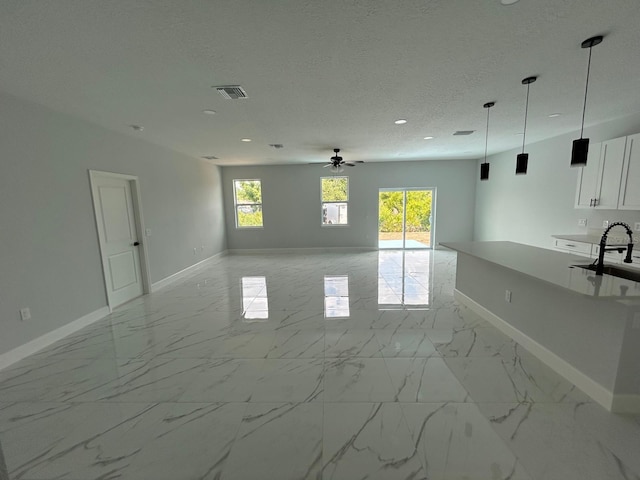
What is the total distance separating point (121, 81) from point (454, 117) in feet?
13.1

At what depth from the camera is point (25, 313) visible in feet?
9.07

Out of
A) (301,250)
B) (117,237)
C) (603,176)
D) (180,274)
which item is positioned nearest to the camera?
(603,176)

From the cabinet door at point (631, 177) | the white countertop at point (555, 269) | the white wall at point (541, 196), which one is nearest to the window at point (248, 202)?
the white countertop at point (555, 269)

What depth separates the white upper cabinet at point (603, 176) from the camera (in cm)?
355

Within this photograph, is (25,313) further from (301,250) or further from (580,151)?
(301,250)

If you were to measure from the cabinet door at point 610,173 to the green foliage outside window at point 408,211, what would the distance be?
4196 mm

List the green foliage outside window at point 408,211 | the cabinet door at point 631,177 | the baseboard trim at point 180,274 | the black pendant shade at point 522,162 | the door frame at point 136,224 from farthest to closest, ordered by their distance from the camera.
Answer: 1. the green foliage outside window at point 408,211
2. the baseboard trim at point 180,274
3. the door frame at point 136,224
4. the cabinet door at point 631,177
5. the black pendant shade at point 522,162

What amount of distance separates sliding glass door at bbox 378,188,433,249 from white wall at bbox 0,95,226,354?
6115 mm

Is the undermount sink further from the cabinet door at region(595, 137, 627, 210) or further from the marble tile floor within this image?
the cabinet door at region(595, 137, 627, 210)

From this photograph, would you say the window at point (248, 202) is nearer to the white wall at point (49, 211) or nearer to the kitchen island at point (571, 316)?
the white wall at point (49, 211)

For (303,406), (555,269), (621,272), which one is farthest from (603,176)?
(303,406)

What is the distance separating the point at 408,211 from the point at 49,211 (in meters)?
7.68

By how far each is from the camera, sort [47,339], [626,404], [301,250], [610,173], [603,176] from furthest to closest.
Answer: [301,250]
[603,176]
[610,173]
[47,339]
[626,404]

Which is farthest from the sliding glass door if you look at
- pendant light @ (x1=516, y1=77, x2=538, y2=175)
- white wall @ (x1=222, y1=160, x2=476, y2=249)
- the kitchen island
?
the kitchen island
